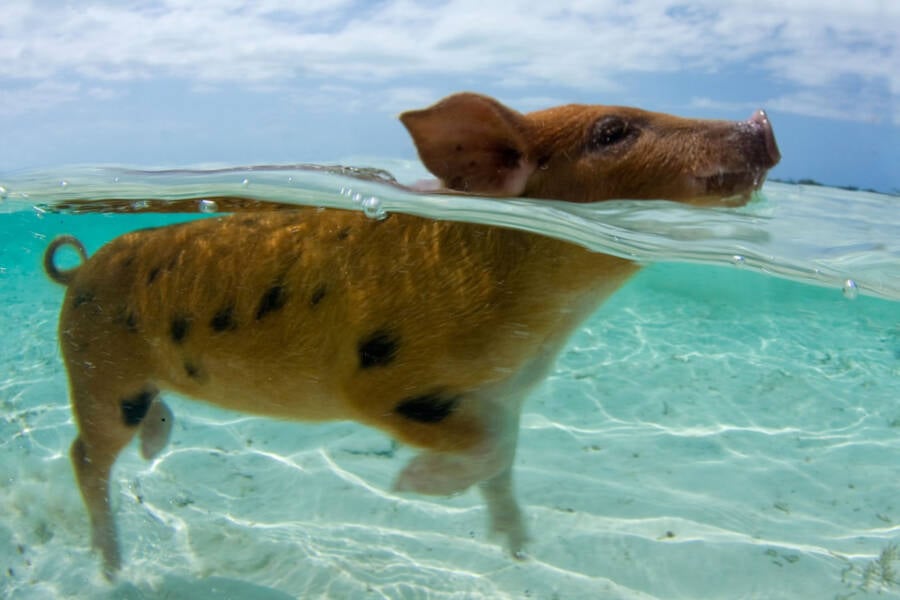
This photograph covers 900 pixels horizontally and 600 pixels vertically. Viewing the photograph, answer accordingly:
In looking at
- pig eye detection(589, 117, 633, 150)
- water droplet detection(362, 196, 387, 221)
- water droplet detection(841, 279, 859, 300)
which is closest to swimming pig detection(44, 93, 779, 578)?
pig eye detection(589, 117, 633, 150)

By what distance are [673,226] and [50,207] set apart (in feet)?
20.4

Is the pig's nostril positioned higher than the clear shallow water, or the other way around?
the pig's nostril

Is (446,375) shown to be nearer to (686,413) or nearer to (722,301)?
(686,413)

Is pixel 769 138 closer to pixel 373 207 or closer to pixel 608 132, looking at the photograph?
pixel 608 132

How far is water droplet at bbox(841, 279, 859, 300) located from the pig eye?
3642 millimetres

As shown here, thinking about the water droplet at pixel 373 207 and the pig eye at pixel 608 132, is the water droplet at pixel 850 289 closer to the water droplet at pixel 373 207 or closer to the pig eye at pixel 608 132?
the pig eye at pixel 608 132

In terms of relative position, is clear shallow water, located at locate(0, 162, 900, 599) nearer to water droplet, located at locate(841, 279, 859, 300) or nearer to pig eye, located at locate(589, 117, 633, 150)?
water droplet, located at locate(841, 279, 859, 300)

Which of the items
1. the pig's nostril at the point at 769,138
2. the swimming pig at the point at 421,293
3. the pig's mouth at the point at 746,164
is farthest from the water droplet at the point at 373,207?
the pig's nostril at the point at 769,138

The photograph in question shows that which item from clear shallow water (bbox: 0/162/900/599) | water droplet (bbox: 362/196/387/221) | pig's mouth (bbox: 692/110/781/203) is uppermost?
pig's mouth (bbox: 692/110/781/203)

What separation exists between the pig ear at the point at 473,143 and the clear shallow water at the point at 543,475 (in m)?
0.22

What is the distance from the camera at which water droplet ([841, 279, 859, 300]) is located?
6.49 meters

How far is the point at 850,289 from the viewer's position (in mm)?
6871

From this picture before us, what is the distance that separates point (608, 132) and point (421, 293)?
1.40m

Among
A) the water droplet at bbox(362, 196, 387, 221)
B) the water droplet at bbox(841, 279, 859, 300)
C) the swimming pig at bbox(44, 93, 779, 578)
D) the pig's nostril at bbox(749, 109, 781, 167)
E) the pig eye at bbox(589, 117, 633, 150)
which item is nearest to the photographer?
the pig's nostril at bbox(749, 109, 781, 167)
